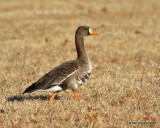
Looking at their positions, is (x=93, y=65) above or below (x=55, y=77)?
below

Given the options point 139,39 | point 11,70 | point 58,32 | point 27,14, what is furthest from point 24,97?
point 27,14

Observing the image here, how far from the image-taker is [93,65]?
1402cm

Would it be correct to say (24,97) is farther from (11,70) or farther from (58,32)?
(58,32)

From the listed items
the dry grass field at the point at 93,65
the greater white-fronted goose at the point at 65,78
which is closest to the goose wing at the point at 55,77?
the greater white-fronted goose at the point at 65,78

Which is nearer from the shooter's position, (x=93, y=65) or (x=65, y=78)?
(x=65, y=78)

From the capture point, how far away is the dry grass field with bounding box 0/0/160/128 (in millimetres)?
7719

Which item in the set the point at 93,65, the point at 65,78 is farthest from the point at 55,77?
the point at 93,65

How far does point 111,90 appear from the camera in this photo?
34.2ft

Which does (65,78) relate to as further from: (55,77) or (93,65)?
(93,65)

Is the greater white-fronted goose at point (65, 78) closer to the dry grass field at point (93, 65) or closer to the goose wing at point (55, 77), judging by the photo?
the goose wing at point (55, 77)

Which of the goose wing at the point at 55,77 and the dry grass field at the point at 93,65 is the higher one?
the goose wing at the point at 55,77

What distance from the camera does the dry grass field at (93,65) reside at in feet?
25.3

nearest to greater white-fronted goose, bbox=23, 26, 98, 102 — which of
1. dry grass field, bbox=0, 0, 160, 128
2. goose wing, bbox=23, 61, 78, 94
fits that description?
goose wing, bbox=23, 61, 78, 94

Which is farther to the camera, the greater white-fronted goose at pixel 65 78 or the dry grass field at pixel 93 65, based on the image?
the greater white-fronted goose at pixel 65 78
